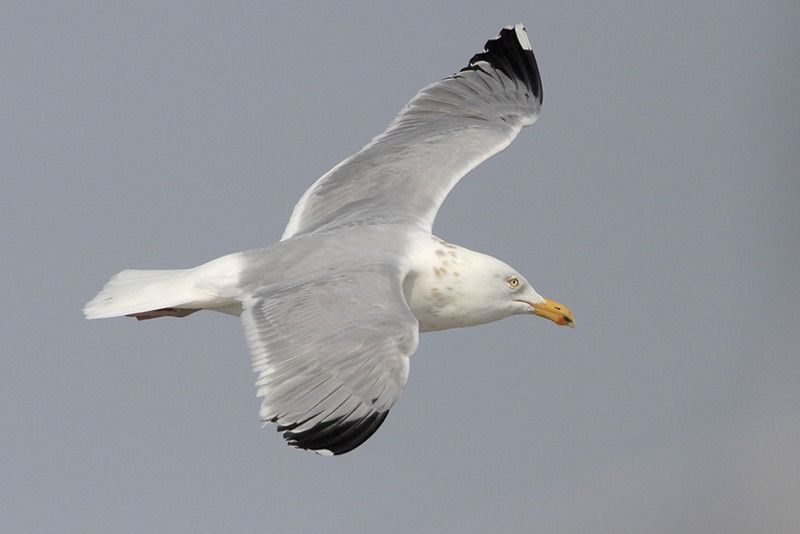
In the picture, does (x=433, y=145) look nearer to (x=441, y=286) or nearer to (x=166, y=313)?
(x=441, y=286)

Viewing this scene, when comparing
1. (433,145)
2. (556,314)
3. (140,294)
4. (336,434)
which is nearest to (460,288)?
(556,314)

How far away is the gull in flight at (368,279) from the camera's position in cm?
544

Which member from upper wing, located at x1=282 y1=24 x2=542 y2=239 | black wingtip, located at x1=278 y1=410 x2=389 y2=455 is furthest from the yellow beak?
black wingtip, located at x1=278 y1=410 x2=389 y2=455

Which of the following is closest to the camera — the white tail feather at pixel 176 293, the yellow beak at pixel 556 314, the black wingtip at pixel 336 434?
the black wingtip at pixel 336 434

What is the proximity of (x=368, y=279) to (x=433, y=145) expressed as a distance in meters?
1.68

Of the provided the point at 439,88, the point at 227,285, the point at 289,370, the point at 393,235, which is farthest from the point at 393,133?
the point at 289,370

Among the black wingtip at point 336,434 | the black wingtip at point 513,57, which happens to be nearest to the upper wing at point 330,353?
the black wingtip at point 336,434

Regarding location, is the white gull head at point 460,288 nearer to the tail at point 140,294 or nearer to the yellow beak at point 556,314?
the yellow beak at point 556,314

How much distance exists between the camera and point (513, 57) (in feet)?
27.6

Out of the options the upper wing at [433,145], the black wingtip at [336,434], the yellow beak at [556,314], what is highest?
the upper wing at [433,145]

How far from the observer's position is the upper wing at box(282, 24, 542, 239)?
702 cm

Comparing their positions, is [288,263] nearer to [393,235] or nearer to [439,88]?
[393,235]

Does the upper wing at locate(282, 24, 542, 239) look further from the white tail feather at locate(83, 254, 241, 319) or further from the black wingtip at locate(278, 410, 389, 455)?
the black wingtip at locate(278, 410, 389, 455)

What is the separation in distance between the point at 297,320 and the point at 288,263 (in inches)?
21.4
